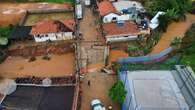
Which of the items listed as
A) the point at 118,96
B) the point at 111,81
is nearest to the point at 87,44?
the point at 111,81

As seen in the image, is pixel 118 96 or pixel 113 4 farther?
pixel 113 4

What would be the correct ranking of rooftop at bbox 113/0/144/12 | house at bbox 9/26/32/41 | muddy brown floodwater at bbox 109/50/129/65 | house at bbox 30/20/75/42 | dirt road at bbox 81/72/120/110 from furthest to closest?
rooftop at bbox 113/0/144/12, house at bbox 9/26/32/41, house at bbox 30/20/75/42, muddy brown floodwater at bbox 109/50/129/65, dirt road at bbox 81/72/120/110

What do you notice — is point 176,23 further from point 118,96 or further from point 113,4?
point 118,96

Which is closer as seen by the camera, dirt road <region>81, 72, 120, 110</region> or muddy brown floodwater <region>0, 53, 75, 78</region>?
dirt road <region>81, 72, 120, 110</region>

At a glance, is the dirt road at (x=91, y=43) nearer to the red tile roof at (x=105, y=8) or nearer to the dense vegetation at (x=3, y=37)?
the red tile roof at (x=105, y=8)

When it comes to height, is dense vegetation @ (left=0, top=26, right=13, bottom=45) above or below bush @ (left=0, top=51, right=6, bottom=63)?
above

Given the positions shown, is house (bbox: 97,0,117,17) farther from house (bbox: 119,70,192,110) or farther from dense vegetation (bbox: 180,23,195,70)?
house (bbox: 119,70,192,110)

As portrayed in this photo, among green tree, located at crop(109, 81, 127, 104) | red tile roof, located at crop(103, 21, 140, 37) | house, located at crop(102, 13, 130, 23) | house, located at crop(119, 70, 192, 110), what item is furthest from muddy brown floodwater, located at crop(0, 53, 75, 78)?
green tree, located at crop(109, 81, 127, 104)
